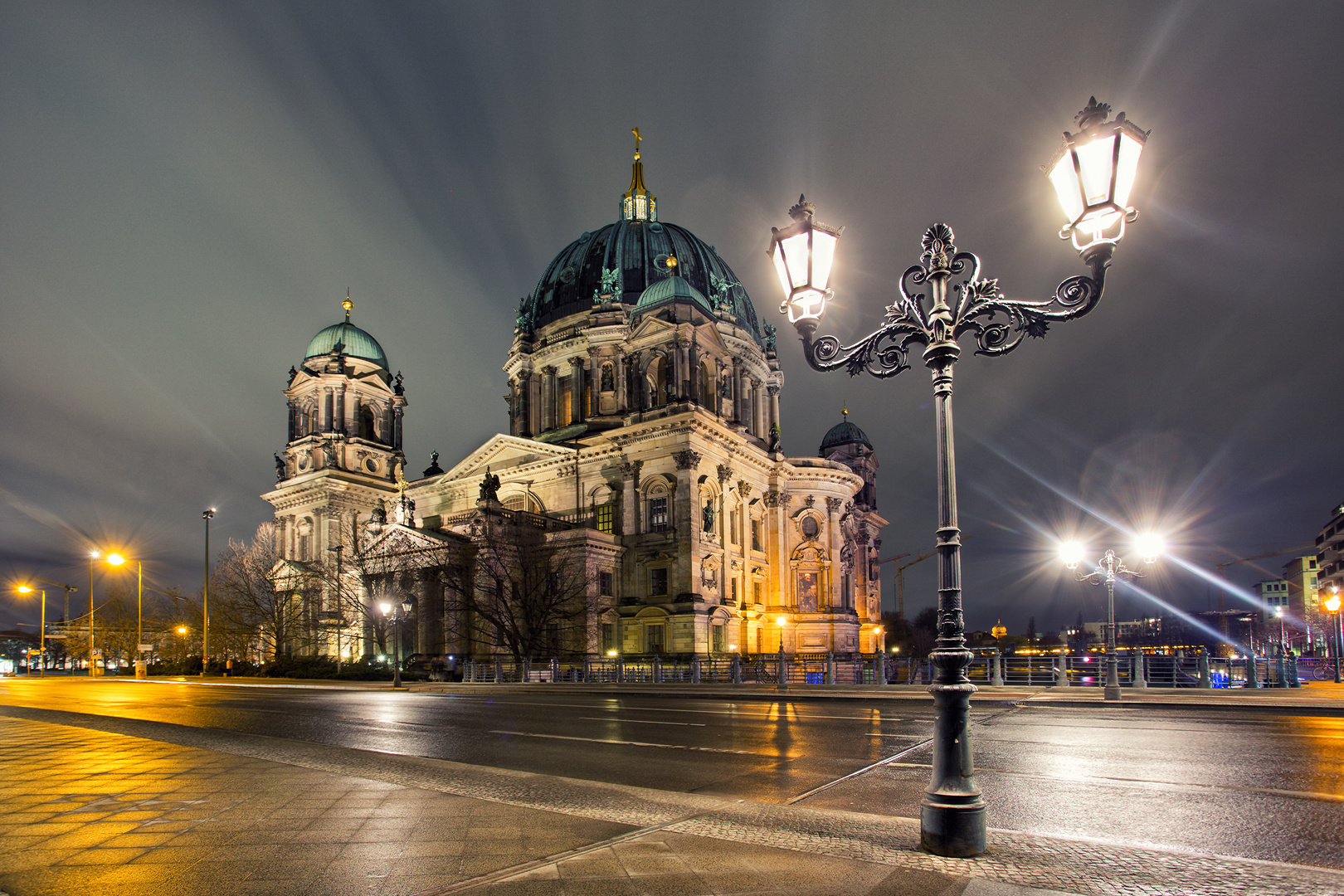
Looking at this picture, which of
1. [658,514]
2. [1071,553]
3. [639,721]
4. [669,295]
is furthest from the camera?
[669,295]

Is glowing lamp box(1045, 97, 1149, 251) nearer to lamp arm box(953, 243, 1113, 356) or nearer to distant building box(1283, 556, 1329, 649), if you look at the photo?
lamp arm box(953, 243, 1113, 356)

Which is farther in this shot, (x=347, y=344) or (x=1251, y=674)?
(x=347, y=344)

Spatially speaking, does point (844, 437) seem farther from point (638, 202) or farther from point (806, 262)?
point (806, 262)

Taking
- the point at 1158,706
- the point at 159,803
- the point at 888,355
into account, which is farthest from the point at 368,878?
the point at 1158,706

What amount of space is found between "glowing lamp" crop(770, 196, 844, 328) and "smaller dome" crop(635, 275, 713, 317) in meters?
52.4

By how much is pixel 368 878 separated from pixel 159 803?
4.14 meters

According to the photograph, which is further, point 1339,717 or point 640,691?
point 640,691

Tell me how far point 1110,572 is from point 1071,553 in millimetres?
2580

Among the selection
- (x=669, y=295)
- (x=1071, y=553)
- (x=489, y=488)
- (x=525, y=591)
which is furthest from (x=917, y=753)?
(x=669, y=295)

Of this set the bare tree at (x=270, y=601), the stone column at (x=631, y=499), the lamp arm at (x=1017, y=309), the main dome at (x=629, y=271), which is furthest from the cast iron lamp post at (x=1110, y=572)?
the bare tree at (x=270, y=601)

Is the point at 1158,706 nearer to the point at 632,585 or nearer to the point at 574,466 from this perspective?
the point at 632,585

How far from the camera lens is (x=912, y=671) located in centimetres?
4075

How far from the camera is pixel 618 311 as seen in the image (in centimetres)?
6800

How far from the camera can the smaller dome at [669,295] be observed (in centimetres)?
6109
